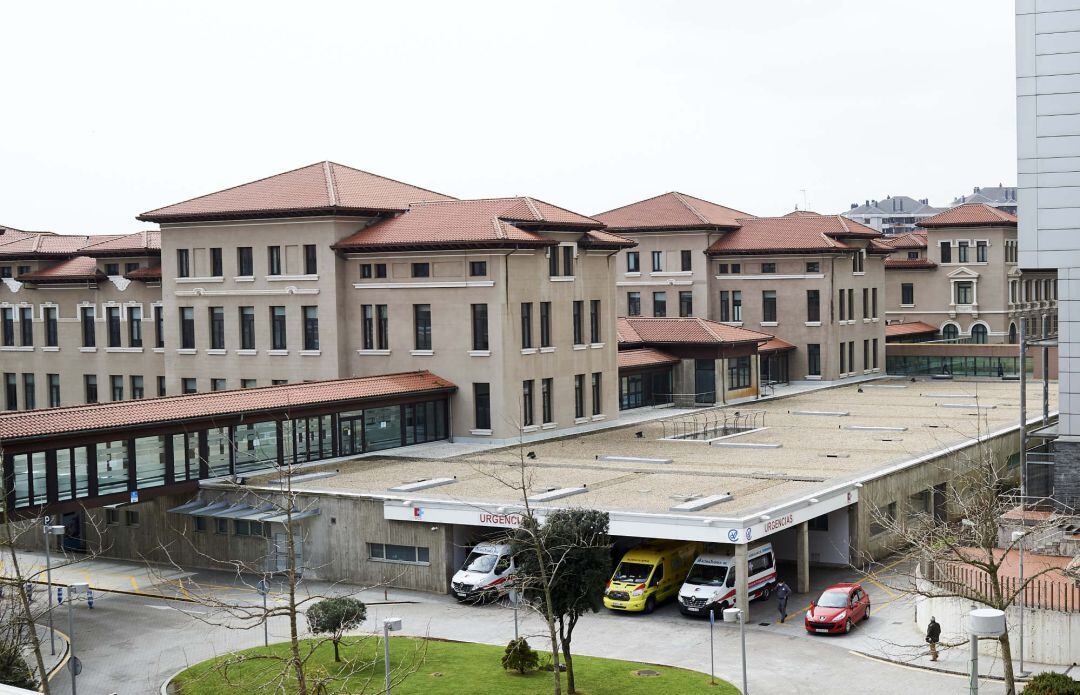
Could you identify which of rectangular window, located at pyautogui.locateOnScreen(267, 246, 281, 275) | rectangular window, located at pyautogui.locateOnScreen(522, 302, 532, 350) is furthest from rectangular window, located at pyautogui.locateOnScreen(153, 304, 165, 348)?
rectangular window, located at pyautogui.locateOnScreen(522, 302, 532, 350)

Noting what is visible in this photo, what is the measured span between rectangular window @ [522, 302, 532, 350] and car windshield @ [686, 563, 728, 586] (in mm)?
22189

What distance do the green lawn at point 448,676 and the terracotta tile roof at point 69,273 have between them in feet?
138

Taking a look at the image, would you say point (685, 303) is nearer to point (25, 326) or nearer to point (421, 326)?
point (421, 326)

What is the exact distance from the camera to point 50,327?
73750 millimetres

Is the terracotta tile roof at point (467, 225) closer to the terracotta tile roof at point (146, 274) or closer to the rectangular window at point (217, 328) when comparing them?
the rectangular window at point (217, 328)

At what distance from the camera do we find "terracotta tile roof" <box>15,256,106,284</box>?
72.1 m

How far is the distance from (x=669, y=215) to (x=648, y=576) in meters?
50.9

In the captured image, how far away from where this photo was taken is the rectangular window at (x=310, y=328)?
61.4 meters

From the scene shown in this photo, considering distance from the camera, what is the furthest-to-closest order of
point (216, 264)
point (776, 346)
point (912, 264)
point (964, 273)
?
point (912, 264) < point (964, 273) < point (776, 346) < point (216, 264)

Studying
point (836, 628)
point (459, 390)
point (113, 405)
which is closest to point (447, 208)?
point (459, 390)

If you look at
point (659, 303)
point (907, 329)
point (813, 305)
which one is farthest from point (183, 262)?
point (907, 329)

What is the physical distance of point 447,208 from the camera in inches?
2391

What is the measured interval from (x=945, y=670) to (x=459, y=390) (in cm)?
2955

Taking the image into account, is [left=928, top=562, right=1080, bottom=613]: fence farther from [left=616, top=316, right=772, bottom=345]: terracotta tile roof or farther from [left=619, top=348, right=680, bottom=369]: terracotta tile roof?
[left=616, top=316, right=772, bottom=345]: terracotta tile roof
